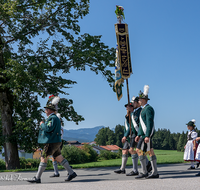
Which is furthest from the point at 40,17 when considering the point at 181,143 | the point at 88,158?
the point at 181,143

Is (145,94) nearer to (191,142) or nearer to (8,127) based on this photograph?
(191,142)

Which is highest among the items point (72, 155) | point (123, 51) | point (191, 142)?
point (123, 51)

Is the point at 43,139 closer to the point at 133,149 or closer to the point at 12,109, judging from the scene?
the point at 133,149

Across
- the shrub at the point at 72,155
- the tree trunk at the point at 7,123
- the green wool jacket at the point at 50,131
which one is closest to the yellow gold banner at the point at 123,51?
the green wool jacket at the point at 50,131

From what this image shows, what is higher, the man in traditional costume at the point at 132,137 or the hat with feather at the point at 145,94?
the hat with feather at the point at 145,94

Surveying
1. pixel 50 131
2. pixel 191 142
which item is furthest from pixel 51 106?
pixel 191 142

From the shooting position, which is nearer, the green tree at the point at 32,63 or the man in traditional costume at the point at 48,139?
the man in traditional costume at the point at 48,139

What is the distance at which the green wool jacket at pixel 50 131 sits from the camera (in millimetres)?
6324

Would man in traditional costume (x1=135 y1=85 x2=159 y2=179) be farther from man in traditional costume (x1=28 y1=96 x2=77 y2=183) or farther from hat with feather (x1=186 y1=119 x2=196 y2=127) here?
hat with feather (x1=186 y1=119 x2=196 y2=127)

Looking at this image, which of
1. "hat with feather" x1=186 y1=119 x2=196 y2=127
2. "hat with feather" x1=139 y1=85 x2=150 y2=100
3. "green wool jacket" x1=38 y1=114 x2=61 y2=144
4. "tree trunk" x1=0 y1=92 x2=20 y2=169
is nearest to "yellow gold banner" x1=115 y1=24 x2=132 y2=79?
"hat with feather" x1=139 y1=85 x2=150 y2=100

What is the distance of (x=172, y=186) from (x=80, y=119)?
32.8ft

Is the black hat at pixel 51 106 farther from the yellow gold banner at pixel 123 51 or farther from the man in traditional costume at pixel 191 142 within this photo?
the man in traditional costume at pixel 191 142

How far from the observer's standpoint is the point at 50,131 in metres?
6.32

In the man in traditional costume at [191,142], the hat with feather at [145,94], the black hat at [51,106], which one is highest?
the hat with feather at [145,94]
